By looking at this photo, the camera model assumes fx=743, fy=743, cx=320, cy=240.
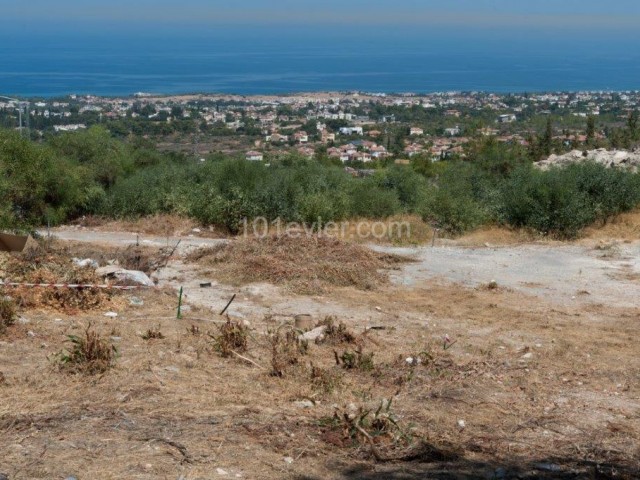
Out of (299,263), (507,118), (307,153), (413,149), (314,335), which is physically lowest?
(413,149)

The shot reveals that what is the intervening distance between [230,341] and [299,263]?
447cm

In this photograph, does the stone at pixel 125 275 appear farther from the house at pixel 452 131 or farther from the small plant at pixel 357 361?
the house at pixel 452 131

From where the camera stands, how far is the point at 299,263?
12141 mm

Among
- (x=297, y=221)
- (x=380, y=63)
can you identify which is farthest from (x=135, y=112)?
(x=380, y=63)

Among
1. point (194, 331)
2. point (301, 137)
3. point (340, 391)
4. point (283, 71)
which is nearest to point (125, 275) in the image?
point (194, 331)

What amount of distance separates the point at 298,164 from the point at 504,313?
12.4 m

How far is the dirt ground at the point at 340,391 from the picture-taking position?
5043mm

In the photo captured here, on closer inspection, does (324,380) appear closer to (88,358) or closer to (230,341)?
(230,341)

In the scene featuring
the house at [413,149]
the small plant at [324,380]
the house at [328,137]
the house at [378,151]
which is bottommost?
the house at [328,137]

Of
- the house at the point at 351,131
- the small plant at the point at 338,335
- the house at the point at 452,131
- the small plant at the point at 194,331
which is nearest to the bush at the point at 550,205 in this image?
the small plant at the point at 338,335

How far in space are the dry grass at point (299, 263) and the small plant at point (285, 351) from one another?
10.2 ft

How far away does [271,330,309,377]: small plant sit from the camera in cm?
704

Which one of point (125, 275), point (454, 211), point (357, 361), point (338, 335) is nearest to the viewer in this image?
Result: point (357, 361)

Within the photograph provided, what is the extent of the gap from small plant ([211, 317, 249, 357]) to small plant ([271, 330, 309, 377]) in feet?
1.08
